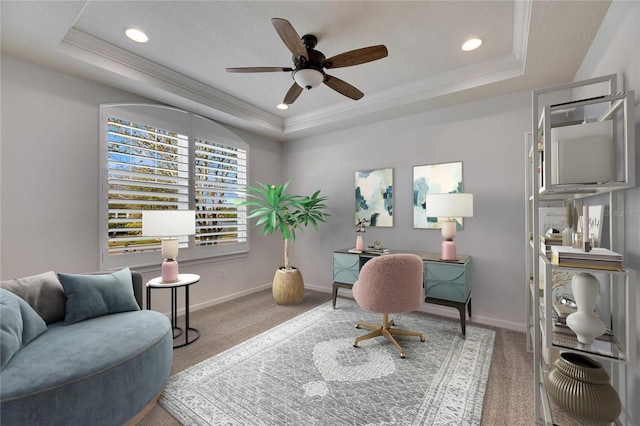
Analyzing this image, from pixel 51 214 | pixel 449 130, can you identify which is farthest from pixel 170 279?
pixel 449 130

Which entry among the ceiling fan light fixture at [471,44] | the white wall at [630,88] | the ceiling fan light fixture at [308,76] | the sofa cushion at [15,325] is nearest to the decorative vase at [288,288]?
the sofa cushion at [15,325]

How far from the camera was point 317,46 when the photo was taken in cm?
246

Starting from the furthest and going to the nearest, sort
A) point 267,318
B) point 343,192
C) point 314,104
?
1. point 343,192
2. point 314,104
3. point 267,318

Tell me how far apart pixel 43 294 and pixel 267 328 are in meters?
1.83

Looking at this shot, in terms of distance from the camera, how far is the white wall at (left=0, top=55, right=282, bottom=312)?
2.28 m

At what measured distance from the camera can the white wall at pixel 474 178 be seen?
2932 mm

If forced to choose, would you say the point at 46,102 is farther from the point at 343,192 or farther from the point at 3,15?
the point at 343,192

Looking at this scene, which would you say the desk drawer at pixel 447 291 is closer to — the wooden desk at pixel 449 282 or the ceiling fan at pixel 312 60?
the wooden desk at pixel 449 282

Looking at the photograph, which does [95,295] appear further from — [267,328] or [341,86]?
[341,86]

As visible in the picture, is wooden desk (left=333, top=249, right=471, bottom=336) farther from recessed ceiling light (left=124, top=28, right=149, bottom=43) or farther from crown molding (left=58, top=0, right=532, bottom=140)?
recessed ceiling light (left=124, top=28, right=149, bottom=43)

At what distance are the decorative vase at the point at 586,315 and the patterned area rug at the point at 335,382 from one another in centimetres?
77

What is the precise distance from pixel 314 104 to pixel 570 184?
301 cm

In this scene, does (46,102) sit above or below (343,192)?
above

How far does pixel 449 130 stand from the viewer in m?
3.30
